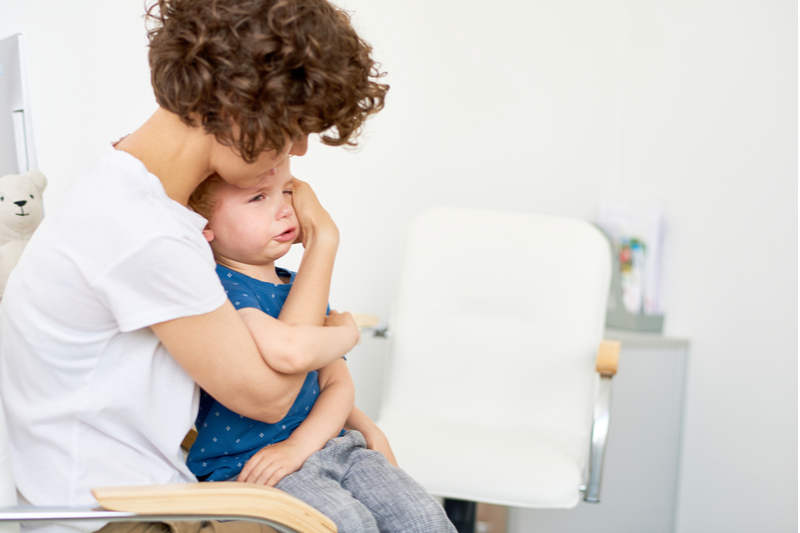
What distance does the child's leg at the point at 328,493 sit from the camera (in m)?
0.88

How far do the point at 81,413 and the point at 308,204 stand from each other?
18.2 inches

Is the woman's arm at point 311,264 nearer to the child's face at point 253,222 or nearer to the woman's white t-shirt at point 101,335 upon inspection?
the child's face at point 253,222

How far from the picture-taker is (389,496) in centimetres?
96

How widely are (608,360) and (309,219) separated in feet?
2.99

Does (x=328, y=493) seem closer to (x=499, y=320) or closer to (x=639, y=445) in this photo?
(x=499, y=320)

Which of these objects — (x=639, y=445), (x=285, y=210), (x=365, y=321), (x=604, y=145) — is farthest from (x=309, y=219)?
(x=604, y=145)

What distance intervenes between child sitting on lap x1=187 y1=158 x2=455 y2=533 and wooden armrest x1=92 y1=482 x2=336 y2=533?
9cm

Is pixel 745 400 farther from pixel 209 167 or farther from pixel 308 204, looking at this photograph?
pixel 209 167

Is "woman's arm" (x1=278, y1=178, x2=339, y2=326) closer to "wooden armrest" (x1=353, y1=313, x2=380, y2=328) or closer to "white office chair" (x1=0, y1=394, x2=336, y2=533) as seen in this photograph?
"white office chair" (x1=0, y1=394, x2=336, y2=533)

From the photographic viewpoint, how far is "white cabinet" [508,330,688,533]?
2105 millimetres

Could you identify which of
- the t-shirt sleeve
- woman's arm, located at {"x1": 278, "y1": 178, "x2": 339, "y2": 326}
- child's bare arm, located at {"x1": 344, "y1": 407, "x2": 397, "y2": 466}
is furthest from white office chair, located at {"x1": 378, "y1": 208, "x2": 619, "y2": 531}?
the t-shirt sleeve

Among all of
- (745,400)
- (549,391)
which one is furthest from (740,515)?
(549,391)

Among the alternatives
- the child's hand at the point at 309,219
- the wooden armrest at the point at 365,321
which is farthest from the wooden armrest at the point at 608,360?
the child's hand at the point at 309,219

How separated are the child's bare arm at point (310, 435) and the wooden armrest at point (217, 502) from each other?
12cm
